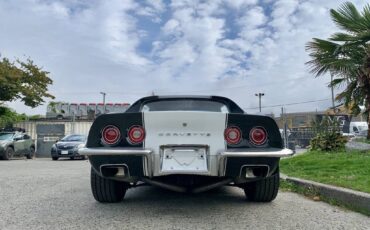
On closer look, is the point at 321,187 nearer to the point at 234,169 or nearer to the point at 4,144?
the point at 234,169

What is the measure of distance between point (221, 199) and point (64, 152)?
14303 millimetres

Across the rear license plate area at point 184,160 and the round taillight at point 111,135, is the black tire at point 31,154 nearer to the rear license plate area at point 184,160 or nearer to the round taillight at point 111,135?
the round taillight at point 111,135

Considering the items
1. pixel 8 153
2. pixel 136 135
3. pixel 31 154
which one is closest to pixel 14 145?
pixel 8 153

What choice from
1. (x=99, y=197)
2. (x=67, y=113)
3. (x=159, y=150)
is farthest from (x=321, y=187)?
(x=67, y=113)

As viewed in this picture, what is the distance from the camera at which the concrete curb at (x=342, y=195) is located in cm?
422

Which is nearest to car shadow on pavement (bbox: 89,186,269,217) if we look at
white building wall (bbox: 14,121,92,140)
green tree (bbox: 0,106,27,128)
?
white building wall (bbox: 14,121,92,140)

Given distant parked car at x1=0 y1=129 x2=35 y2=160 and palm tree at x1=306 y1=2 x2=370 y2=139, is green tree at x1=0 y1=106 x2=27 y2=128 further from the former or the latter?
palm tree at x1=306 y1=2 x2=370 y2=139

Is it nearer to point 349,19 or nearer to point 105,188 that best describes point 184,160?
point 105,188

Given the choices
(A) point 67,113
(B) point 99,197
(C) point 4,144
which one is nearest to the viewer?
(B) point 99,197

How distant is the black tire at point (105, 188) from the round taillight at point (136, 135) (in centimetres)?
69

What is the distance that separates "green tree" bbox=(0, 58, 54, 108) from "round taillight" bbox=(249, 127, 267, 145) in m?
21.1

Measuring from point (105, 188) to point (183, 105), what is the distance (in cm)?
133

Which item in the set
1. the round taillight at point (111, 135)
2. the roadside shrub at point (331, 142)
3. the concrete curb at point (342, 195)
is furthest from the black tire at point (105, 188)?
Result: the roadside shrub at point (331, 142)

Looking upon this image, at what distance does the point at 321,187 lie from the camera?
17.0ft
